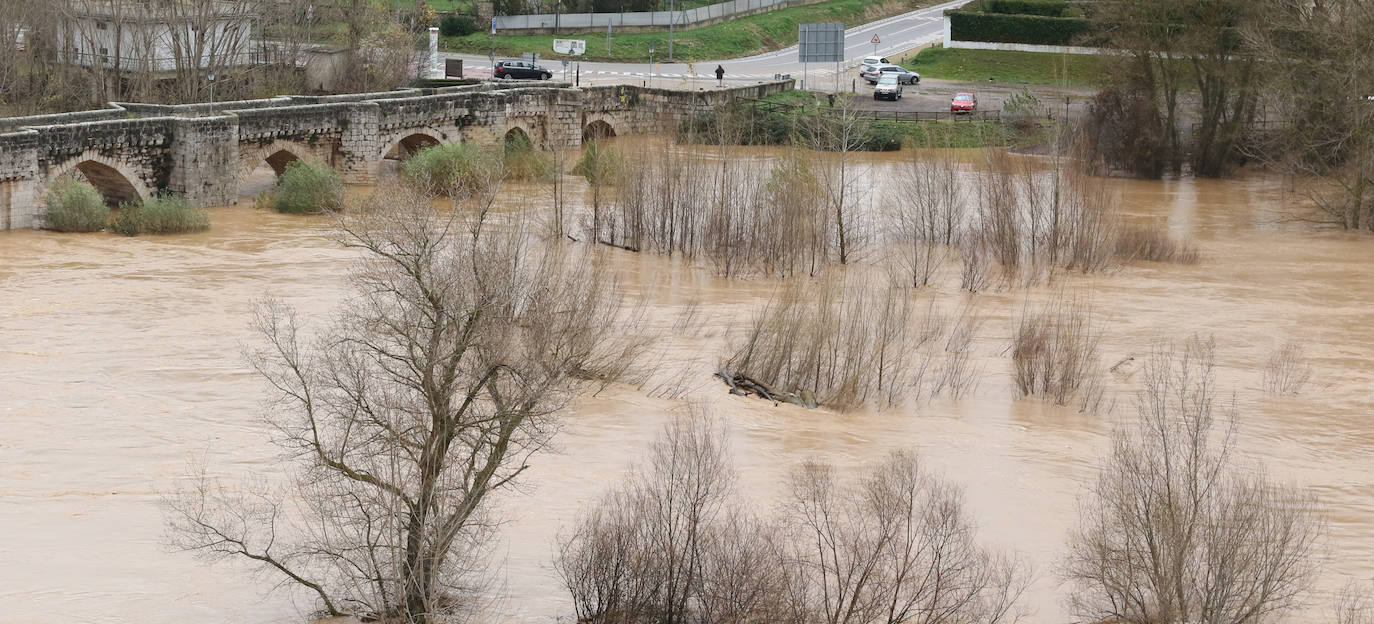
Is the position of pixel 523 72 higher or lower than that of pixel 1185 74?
higher

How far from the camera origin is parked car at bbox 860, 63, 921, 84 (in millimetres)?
63875

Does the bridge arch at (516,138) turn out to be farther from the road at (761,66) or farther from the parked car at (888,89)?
the parked car at (888,89)

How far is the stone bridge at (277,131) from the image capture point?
35.5 metres

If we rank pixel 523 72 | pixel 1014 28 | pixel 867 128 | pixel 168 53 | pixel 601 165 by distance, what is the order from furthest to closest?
1. pixel 1014 28
2. pixel 523 72
3. pixel 168 53
4. pixel 867 128
5. pixel 601 165

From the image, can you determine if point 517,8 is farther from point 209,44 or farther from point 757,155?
point 757,155

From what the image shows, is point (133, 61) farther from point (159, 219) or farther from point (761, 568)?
point (761, 568)

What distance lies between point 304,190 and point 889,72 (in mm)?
29561

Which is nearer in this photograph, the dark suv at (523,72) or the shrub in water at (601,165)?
the shrub in water at (601,165)

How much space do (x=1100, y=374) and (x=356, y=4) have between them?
44.0 m

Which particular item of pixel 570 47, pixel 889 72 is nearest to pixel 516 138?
pixel 570 47

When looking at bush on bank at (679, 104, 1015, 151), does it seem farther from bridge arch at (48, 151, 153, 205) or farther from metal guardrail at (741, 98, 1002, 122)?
bridge arch at (48, 151, 153, 205)

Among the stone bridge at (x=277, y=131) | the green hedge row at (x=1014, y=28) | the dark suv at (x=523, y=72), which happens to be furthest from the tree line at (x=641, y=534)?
the green hedge row at (x=1014, y=28)

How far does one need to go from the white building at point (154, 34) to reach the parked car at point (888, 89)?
23080mm

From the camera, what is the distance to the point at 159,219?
36750 mm
